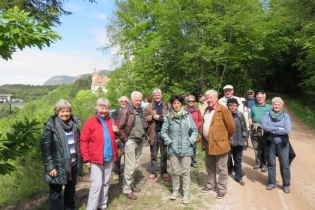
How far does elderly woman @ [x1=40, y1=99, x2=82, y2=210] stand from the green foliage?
1.11 ft

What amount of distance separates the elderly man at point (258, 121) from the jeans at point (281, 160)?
75cm

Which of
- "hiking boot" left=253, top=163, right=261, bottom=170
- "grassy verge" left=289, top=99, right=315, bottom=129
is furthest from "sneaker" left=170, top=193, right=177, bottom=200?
"grassy verge" left=289, top=99, right=315, bottom=129

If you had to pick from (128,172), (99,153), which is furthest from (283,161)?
(99,153)

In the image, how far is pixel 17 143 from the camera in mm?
2600

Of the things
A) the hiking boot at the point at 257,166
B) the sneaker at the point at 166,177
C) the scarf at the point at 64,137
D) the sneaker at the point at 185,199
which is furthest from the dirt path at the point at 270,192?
the scarf at the point at 64,137

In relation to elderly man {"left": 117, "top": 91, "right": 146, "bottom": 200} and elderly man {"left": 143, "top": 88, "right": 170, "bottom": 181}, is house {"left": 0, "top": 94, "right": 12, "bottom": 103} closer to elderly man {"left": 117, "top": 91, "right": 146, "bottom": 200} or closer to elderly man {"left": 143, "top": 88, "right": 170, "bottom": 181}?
elderly man {"left": 143, "top": 88, "right": 170, "bottom": 181}

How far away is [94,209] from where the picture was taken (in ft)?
11.6

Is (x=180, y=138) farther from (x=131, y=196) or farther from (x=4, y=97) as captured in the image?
(x=4, y=97)

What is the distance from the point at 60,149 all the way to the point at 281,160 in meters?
3.89

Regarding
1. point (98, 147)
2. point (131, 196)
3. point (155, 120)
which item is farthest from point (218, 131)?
point (98, 147)

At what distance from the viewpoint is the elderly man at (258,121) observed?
5.34 meters

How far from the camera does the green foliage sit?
247 cm

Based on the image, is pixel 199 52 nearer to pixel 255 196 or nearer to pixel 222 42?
pixel 222 42

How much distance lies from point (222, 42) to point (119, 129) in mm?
11008
